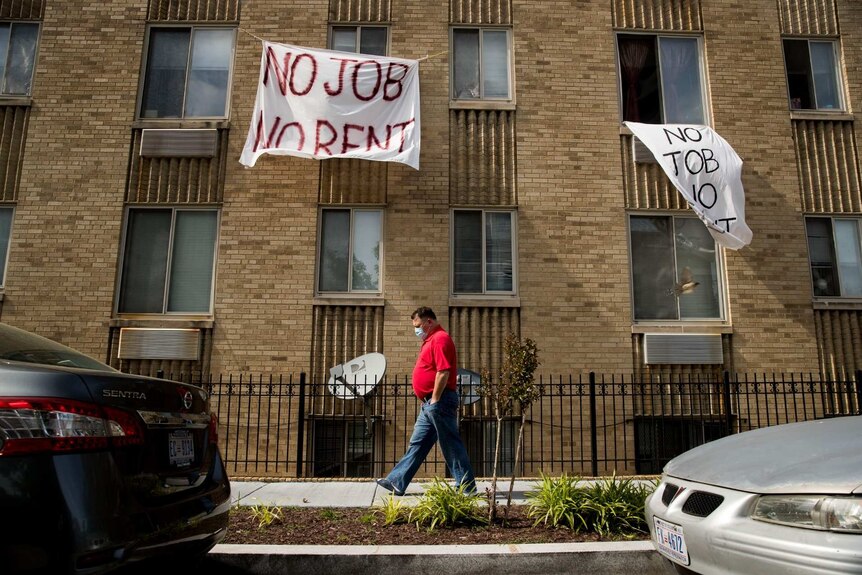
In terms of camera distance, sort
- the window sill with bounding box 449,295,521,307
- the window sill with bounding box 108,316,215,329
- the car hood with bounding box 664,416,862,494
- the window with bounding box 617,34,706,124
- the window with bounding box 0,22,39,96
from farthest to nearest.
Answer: the window with bounding box 617,34,706,124
the window with bounding box 0,22,39,96
the window sill with bounding box 449,295,521,307
the window sill with bounding box 108,316,215,329
the car hood with bounding box 664,416,862,494

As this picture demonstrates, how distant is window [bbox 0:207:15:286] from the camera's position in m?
9.72

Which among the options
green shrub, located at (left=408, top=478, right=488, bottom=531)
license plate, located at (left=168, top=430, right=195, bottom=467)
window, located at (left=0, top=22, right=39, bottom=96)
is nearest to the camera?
license plate, located at (left=168, top=430, right=195, bottom=467)

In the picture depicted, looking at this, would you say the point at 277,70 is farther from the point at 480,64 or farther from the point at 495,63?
the point at 495,63

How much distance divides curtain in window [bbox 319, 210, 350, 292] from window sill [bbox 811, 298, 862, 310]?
7.19m

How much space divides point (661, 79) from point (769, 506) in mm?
9048

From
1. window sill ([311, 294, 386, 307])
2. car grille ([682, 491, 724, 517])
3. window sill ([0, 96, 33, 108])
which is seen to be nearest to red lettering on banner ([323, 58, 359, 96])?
window sill ([311, 294, 386, 307])

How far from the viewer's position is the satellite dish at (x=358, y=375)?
28.8ft

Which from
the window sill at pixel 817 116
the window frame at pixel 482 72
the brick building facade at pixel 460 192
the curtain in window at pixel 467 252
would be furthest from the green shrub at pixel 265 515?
the window sill at pixel 817 116

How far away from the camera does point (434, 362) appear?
6480 millimetres

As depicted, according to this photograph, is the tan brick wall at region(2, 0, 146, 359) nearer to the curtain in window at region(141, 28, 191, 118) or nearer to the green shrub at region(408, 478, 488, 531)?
the curtain in window at region(141, 28, 191, 118)

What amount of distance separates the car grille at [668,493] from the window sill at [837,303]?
7.29 m

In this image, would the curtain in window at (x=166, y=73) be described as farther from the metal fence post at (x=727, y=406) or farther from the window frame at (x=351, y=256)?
the metal fence post at (x=727, y=406)

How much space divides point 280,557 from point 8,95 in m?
9.34

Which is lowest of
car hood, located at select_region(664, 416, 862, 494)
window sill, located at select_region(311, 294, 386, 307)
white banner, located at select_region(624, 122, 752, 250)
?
car hood, located at select_region(664, 416, 862, 494)
